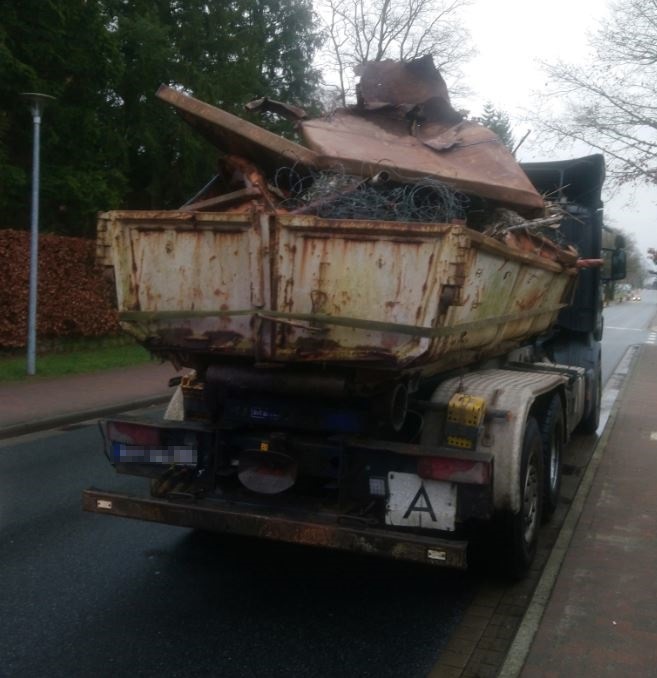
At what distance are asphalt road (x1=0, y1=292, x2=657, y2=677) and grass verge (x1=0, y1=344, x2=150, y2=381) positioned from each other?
8.12 metres

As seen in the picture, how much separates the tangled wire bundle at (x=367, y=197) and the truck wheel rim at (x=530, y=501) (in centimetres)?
168

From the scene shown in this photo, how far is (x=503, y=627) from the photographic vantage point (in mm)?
5000

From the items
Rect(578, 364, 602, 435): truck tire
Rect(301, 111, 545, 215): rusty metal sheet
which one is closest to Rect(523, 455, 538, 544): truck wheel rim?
Rect(301, 111, 545, 215): rusty metal sheet

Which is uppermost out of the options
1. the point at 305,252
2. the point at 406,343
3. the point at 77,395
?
the point at 305,252

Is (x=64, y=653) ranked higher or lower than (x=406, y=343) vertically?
lower

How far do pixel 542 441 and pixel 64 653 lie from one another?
338cm

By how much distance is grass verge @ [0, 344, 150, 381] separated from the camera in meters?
15.1

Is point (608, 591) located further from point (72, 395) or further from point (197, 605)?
point (72, 395)

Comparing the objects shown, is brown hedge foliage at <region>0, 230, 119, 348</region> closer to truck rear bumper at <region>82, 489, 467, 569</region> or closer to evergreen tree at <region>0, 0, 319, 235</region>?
evergreen tree at <region>0, 0, 319, 235</region>

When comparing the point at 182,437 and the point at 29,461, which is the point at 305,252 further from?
the point at 29,461

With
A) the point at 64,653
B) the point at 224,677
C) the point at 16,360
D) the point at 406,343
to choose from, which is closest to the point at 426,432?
the point at 406,343

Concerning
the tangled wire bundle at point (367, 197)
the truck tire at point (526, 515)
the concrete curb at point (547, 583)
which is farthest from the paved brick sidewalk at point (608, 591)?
the tangled wire bundle at point (367, 197)

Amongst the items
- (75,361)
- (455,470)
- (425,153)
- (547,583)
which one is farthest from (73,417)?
(455,470)

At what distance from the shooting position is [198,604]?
5.25 m
